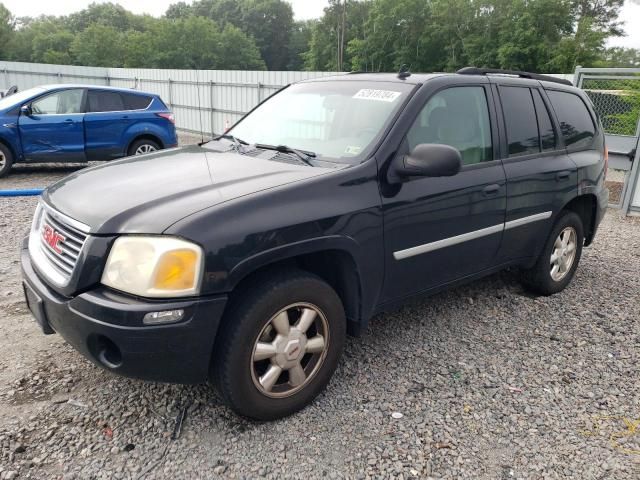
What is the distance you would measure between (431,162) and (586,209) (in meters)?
2.66

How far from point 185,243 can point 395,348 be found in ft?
6.15

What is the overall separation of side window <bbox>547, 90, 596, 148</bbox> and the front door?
3.20ft

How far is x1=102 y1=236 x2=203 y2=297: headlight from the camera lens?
7.18 ft

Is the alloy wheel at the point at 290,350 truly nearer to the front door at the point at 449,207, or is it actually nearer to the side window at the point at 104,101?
the front door at the point at 449,207

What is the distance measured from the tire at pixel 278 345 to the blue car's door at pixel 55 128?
8.18 meters

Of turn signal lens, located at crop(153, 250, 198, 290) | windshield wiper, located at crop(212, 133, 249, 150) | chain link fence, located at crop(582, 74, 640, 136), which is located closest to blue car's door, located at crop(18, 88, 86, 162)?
windshield wiper, located at crop(212, 133, 249, 150)

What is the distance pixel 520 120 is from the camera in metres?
3.84

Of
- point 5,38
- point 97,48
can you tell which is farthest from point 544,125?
point 5,38

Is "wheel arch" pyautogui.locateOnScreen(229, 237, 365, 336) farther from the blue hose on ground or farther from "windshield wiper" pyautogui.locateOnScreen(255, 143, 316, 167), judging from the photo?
the blue hose on ground

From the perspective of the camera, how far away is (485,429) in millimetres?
2734

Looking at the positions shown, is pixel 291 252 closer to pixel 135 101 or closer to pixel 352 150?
pixel 352 150

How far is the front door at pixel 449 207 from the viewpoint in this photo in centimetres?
300

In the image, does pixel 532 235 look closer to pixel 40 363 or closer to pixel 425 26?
pixel 40 363

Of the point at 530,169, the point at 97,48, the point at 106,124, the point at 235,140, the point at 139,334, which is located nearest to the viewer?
the point at 139,334
